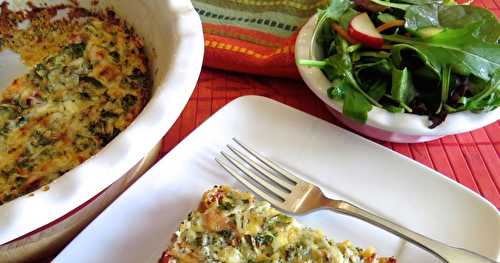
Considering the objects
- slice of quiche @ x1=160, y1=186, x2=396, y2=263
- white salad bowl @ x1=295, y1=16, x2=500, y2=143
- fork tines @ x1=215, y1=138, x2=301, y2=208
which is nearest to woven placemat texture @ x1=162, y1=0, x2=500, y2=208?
white salad bowl @ x1=295, y1=16, x2=500, y2=143

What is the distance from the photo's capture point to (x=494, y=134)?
3.98ft

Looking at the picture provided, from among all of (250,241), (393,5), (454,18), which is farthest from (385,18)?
(250,241)

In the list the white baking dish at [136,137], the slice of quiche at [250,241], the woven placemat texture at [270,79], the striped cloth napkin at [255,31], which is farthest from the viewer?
the striped cloth napkin at [255,31]

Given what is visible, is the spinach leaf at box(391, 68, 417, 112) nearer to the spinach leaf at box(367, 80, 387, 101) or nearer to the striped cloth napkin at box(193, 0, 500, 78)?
the spinach leaf at box(367, 80, 387, 101)

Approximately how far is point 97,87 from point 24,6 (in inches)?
15.8

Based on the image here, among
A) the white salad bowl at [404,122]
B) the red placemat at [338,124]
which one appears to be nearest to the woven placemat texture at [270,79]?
the red placemat at [338,124]

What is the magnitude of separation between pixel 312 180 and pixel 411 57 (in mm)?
405

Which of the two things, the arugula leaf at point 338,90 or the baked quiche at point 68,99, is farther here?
the arugula leaf at point 338,90

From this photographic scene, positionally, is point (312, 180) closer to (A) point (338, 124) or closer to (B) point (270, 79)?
(A) point (338, 124)

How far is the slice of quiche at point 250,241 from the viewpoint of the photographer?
0.81 metres

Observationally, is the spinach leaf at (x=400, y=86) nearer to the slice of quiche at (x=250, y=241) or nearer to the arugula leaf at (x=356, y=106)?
the arugula leaf at (x=356, y=106)

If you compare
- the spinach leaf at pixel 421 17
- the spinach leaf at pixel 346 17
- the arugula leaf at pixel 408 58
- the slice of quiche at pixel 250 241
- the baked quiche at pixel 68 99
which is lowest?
the slice of quiche at pixel 250 241

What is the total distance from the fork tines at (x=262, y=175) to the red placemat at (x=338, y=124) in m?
0.20

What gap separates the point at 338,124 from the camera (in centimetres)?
122
